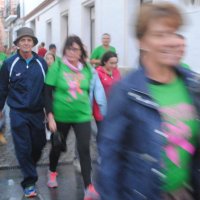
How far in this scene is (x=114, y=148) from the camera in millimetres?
2004

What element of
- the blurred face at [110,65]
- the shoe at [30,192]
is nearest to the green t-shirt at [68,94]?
the shoe at [30,192]

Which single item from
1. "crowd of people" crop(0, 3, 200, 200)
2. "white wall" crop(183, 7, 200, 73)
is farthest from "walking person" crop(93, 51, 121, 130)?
"crowd of people" crop(0, 3, 200, 200)

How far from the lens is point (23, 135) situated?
5039 mm

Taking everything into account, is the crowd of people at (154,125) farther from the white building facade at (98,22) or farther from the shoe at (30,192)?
the shoe at (30,192)

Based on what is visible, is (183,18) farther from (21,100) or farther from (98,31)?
(98,31)

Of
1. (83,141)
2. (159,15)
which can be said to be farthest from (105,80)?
(159,15)

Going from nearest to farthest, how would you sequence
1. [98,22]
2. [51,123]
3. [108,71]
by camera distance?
1. [51,123]
2. [108,71]
3. [98,22]

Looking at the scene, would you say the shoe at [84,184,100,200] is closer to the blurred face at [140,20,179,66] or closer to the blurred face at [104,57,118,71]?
the blurred face at [140,20,179,66]

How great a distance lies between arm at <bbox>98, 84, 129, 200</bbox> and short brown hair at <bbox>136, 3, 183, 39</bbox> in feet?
0.92

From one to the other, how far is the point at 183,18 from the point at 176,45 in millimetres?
144

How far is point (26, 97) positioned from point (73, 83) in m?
0.51

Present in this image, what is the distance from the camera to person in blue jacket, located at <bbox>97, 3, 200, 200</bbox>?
6.35ft

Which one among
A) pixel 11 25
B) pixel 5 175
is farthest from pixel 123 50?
pixel 11 25

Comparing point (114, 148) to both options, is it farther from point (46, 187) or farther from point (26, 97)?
point (46, 187)
